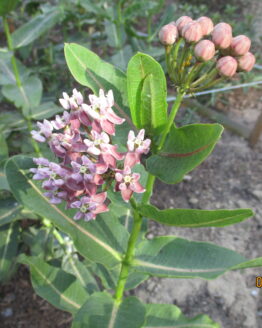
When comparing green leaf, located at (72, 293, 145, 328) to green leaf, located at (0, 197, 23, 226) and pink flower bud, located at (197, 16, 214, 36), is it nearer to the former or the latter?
green leaf, located at (0, 197, 23, 226)

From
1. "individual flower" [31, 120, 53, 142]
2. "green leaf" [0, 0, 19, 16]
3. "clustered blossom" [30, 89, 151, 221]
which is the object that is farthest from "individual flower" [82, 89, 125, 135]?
"green leaf" [0, 0, 19, 16]

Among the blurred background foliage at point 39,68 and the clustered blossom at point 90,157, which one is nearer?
the clustered blossom at point 90,157

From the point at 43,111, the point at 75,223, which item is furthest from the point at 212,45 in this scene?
the point at 43,111

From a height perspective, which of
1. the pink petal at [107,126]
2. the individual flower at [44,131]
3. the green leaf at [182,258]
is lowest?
the green leaf at [182,258]

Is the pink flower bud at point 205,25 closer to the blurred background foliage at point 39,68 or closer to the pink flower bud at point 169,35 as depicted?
the pink flower bud at point 169,35

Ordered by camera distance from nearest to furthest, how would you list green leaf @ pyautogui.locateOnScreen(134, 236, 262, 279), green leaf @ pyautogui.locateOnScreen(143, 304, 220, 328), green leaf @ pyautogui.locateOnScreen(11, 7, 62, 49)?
green leaf @ pyautogui.locateOnScreen(134, 236, 262, 279) < green leaf @ pyautogui.locateOnScreen(143, 304, 220, 328) < green leaf @ pyautogui.locateOnScreen(11, 7, 62, 49)

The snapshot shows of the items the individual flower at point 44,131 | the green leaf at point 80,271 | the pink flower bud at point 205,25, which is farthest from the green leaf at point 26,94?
the pink flower bud at point 205,25

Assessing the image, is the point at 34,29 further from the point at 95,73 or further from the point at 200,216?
the point at 200,216
